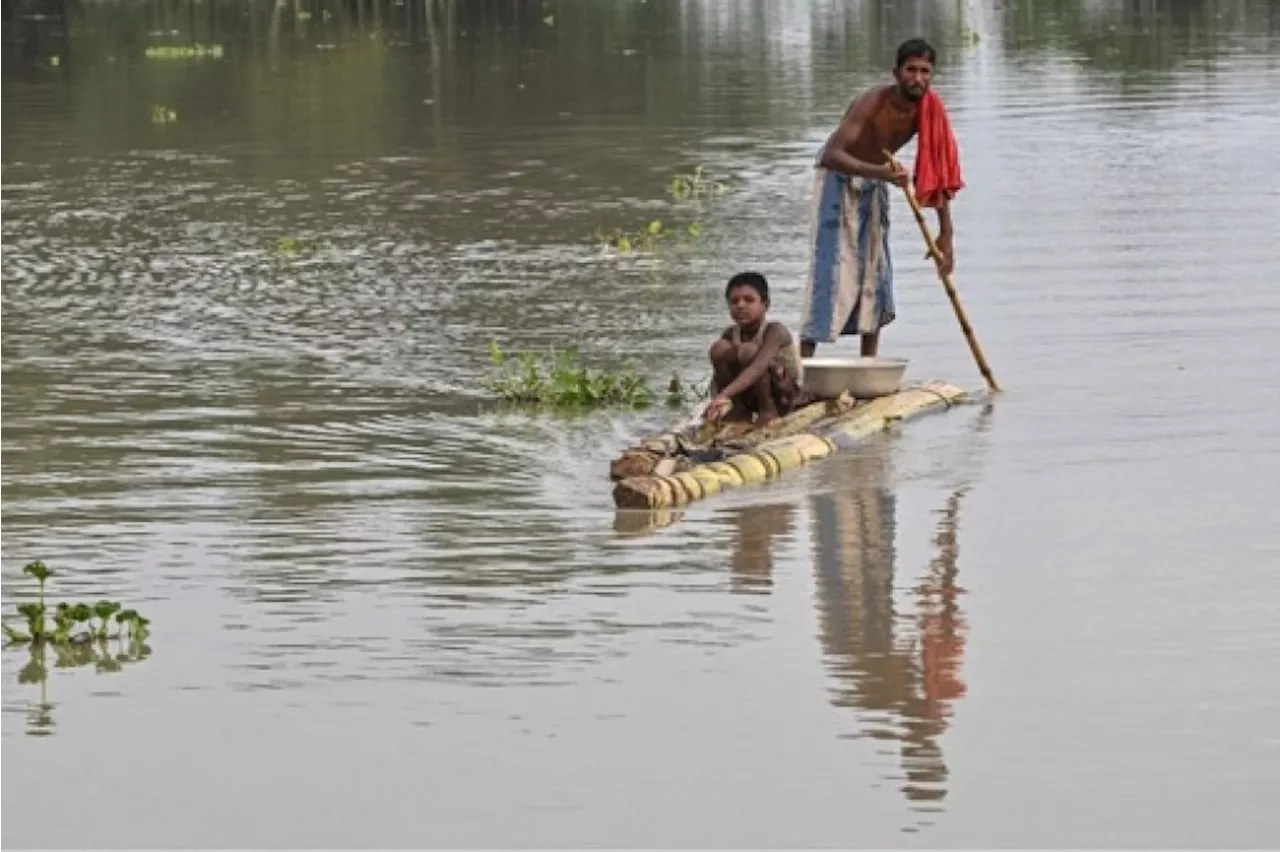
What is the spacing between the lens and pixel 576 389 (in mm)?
11156

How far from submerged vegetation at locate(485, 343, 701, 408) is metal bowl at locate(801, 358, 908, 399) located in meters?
0.68

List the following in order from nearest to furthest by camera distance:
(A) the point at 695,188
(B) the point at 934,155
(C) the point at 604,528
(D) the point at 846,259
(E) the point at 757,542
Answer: (E) the point at 757,542, (C) the point at 604,528, (B) the point at 934,155, (D) the point at 846,259, (A) the point at 695,188

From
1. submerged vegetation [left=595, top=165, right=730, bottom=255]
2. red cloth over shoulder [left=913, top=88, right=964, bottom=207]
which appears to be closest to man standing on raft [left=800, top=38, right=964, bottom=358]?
red cloth over shoulder [left=913, top=88, right=964, bottom=207]

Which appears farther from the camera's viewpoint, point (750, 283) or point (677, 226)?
point (677, 226)

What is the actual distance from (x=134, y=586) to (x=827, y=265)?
11.8 ft

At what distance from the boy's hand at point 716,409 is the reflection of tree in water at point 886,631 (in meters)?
0.58

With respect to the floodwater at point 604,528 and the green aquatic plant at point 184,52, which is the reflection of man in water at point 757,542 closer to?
the floodwater at point 604,528

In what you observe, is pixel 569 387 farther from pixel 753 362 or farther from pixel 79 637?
pixel 79 637

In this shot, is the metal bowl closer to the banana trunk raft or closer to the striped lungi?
the banana trunk raft

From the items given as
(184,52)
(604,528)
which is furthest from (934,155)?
(184,52)

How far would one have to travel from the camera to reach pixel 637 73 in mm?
29078

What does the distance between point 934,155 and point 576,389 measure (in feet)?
5.00

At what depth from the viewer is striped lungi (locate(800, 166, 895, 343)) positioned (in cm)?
1106

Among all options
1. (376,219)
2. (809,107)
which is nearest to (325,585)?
(376,219)
